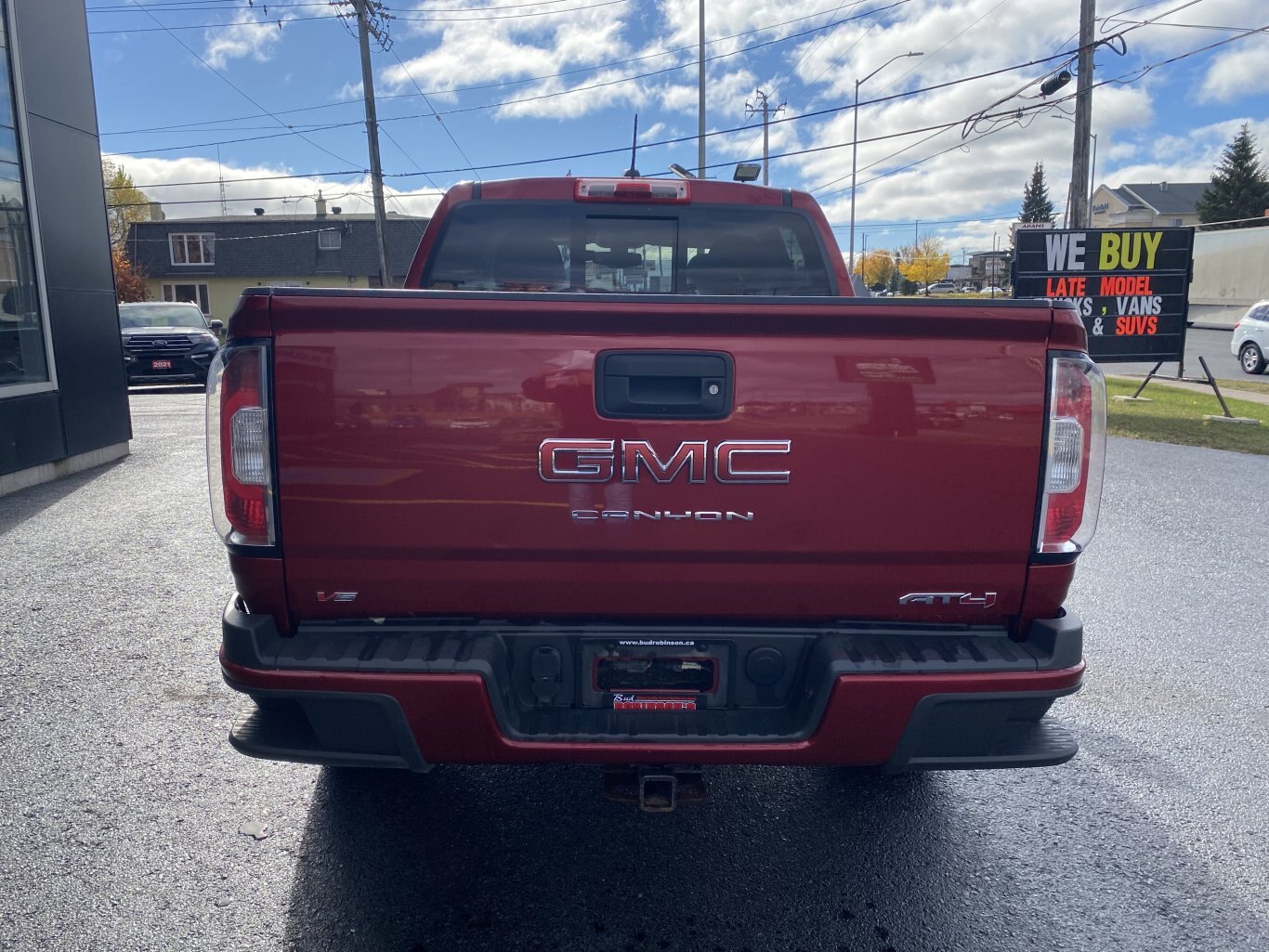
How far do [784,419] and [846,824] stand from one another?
162 cm

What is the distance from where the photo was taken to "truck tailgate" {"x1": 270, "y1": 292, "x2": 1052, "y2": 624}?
7.50 feet

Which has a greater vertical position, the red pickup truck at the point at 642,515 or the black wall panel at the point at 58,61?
the black wall panel at the point at 58,61

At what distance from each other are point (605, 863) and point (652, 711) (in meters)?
0.76

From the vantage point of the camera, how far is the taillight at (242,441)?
229cm

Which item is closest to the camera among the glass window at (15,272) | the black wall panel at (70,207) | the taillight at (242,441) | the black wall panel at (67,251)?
the taillight at (242,441)

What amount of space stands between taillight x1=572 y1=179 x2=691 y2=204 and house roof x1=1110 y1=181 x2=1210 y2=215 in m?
93.2

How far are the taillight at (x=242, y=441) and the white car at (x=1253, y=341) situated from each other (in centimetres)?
2536

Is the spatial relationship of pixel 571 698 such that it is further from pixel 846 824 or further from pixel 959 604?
pixel 846 824

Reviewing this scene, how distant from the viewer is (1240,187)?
189ft

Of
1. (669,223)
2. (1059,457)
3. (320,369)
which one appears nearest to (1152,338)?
(669,223)

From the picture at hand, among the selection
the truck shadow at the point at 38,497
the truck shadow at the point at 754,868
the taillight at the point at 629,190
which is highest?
the taillight at the point at 629,190

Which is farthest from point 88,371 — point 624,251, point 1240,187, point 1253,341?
point 1240,187

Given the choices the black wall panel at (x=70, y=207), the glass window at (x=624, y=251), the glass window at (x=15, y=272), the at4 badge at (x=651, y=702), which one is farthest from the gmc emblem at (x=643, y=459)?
the black wall panel at (x=70, y=207)

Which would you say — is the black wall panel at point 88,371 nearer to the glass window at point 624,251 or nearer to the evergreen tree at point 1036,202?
the glass window at point 624,251
